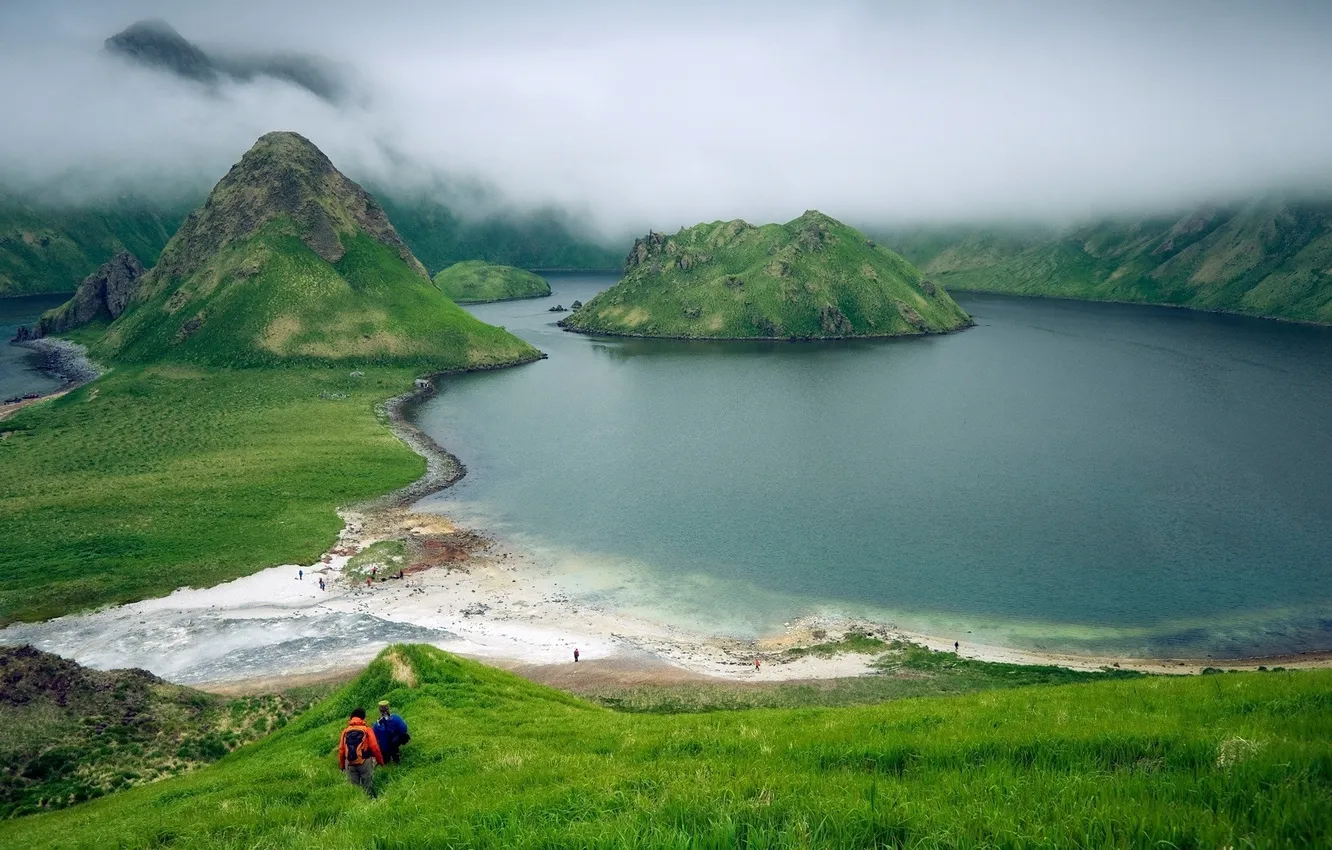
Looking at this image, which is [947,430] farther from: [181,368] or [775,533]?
[181,368]

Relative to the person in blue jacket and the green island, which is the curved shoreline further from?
the person in blue jacket

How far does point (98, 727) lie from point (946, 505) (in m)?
89.0

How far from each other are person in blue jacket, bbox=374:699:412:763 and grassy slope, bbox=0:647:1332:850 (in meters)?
0.46

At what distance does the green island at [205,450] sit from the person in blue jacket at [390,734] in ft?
208

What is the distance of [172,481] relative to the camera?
97375mm

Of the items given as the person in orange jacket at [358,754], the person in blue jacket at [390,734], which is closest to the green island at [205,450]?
the person in blue jacket at [390,734]

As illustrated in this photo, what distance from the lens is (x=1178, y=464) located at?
355 ft

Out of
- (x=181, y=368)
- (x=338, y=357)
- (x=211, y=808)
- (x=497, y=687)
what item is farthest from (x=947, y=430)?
(x=181, y=368)

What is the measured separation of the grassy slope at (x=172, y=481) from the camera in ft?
238

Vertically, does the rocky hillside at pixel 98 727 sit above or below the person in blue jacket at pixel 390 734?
below

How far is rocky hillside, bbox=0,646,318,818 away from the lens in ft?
108

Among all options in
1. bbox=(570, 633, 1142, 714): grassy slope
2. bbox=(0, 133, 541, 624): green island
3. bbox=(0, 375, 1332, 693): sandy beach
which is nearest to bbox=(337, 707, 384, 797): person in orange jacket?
bbox=(570, 633, 1142, 714): grassy slope

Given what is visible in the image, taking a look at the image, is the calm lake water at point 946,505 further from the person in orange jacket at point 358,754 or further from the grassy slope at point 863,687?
the person in orange jacket at point 358,754

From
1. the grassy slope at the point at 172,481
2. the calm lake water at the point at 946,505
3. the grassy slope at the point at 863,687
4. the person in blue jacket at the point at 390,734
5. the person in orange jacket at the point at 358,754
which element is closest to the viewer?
the person in orange jacket at the point at 358,754
